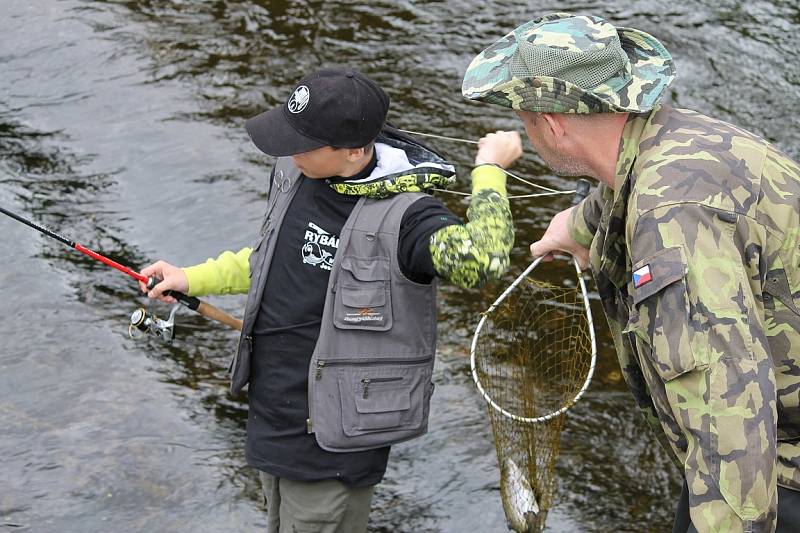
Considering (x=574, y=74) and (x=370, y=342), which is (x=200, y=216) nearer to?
(x=370, y=342)

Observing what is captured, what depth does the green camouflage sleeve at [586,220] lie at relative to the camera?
133 inches

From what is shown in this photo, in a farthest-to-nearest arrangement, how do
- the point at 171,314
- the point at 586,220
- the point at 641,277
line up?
the point at 171,314 → the point at 586,220 → the point at 641,277

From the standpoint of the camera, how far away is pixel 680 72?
8.17 m

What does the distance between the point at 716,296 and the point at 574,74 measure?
643mm

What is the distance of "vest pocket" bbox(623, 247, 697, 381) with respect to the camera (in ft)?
7.98

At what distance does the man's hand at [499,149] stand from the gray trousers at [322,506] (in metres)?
1.12

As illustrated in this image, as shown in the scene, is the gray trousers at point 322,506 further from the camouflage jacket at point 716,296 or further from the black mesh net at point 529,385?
the camouflage jacket at point 716,296

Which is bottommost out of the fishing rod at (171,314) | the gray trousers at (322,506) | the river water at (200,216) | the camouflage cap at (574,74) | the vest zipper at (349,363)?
the river water at (200,216)

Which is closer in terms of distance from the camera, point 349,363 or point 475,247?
point 475,247

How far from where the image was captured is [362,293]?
332 cm

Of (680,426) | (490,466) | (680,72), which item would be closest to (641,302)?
(680,426)

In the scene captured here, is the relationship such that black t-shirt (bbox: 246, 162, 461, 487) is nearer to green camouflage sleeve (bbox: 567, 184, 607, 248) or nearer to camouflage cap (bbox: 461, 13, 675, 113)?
green camouflage sleeve (bbox: 567, 184, 607, 248)

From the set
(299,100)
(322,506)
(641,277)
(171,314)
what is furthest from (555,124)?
(171,314)

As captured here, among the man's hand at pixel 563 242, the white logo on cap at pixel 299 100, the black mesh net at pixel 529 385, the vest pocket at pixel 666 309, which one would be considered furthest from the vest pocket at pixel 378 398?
the vest pocket at pixel 666 309
